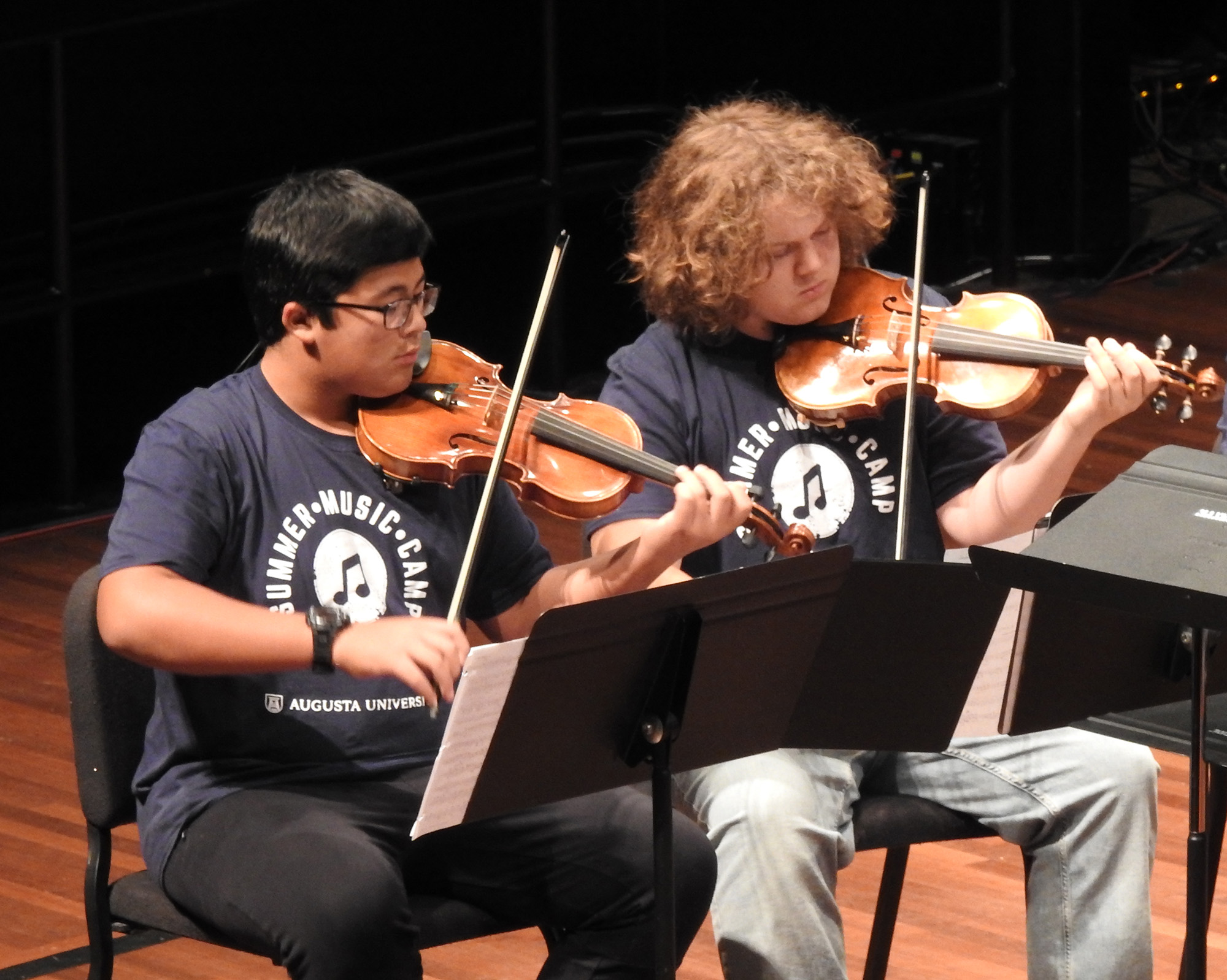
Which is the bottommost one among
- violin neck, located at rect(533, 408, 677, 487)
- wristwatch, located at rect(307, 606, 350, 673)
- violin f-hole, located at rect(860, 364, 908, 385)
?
wristwatch, located at rect(307, 606, 350, 673)

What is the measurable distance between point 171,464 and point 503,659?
0.52 meters

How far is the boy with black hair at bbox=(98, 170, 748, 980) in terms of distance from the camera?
2068mm

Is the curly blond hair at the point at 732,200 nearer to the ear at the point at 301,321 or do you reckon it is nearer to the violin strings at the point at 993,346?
the violin strings at the point at 993,346

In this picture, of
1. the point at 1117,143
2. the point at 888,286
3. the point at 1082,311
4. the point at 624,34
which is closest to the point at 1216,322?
the point at 1082,311

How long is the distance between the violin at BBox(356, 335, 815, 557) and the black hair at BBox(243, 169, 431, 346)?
0.14 m

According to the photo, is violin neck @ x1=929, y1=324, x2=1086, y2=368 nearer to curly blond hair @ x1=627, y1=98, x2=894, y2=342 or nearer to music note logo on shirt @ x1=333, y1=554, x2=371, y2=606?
curly blond hair @ x1=627, y1=98, x2=894, y2=342

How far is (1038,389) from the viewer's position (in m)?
2.55

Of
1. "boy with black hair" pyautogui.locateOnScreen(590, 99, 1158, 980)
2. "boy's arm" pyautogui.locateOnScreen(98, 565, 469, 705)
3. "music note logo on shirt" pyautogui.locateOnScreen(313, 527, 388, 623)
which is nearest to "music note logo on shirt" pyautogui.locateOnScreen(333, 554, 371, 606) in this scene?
"music note logo on shirt" pyautogui.locateOnScreen(313, 527, 388, 623)

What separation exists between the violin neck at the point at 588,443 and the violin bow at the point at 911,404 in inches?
11.3

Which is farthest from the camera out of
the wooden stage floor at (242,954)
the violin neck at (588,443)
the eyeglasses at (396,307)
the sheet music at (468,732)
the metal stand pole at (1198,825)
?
the wooden stage floor at (242,954)

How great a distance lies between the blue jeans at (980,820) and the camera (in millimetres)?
2248

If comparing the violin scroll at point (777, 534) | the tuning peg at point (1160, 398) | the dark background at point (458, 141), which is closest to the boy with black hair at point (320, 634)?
the violin scroll at point (777, 534)

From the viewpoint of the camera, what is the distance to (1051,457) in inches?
96.9

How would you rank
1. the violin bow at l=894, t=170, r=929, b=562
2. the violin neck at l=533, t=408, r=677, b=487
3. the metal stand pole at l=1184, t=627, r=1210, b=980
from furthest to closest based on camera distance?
the violin bow at l=894, t=170, r=929, b=562, the violin neck at l=533, t=408, r=677, b=487, the metal stand pole at l=1184, t=627, r=1210, b=980
